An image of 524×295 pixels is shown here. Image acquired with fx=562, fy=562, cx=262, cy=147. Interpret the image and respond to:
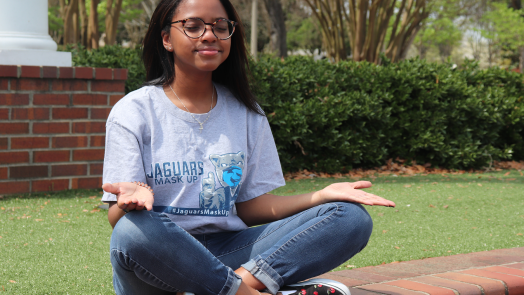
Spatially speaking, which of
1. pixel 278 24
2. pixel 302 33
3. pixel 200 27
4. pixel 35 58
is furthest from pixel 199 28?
pixel 302 33

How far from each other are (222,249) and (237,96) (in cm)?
70

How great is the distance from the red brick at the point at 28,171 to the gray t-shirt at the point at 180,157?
11.2 feet

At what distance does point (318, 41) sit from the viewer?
40.7 m

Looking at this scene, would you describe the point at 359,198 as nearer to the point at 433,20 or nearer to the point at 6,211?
the point at 6,211

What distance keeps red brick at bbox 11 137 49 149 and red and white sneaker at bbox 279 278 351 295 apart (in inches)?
153

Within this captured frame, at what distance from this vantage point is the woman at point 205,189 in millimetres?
1983

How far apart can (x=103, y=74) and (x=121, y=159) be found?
3.74 metres

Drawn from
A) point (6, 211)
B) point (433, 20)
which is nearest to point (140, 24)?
point (433, 20)

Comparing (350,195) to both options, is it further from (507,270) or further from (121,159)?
(507,270)

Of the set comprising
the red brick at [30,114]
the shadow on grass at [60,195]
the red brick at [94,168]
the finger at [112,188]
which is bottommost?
the shadow on grass at [60,195]

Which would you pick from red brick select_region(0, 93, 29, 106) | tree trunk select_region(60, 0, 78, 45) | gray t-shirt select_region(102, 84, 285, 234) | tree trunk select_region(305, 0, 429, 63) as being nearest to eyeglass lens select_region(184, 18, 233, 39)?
gray t-shirt select_region(102, 84, 285, 234)

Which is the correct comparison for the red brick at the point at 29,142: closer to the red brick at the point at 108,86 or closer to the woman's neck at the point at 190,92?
the red brick at the point at 108,86

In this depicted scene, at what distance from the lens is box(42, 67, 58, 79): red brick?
17.5 feet

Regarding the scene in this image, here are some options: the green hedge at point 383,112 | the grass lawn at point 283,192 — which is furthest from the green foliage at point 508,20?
the grass lawn at point 283,192
